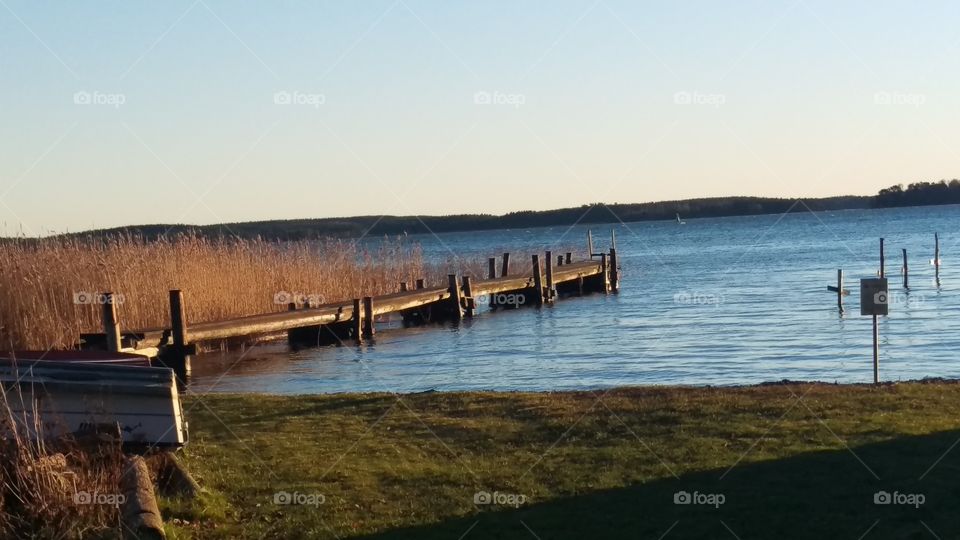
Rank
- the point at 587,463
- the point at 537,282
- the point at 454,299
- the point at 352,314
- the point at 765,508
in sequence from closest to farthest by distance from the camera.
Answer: the point at 765,508
the point at 587,463
the point at 352,314
the point at 454,299
the point at 537,282

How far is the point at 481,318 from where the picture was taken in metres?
36.8

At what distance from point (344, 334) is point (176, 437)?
832 inches

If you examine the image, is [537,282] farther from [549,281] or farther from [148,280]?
[148,280]

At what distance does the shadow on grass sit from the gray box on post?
18.9ft

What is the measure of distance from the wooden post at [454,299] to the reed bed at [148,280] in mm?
3005

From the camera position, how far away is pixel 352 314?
30.3 metres

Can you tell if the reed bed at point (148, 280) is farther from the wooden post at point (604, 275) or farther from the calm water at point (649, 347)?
the wooden post at point (604, 275)

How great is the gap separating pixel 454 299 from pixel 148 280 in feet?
40.0

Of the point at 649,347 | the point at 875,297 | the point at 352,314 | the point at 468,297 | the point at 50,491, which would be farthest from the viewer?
the point at 468,297

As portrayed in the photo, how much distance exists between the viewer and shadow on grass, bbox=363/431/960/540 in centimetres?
830

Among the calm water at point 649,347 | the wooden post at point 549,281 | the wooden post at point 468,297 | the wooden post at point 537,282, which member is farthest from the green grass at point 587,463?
the wooden post at point 549,281

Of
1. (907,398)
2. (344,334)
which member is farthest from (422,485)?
(344,334)

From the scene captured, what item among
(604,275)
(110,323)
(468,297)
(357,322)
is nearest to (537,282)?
(468,297)

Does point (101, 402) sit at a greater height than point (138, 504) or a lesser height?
greater
